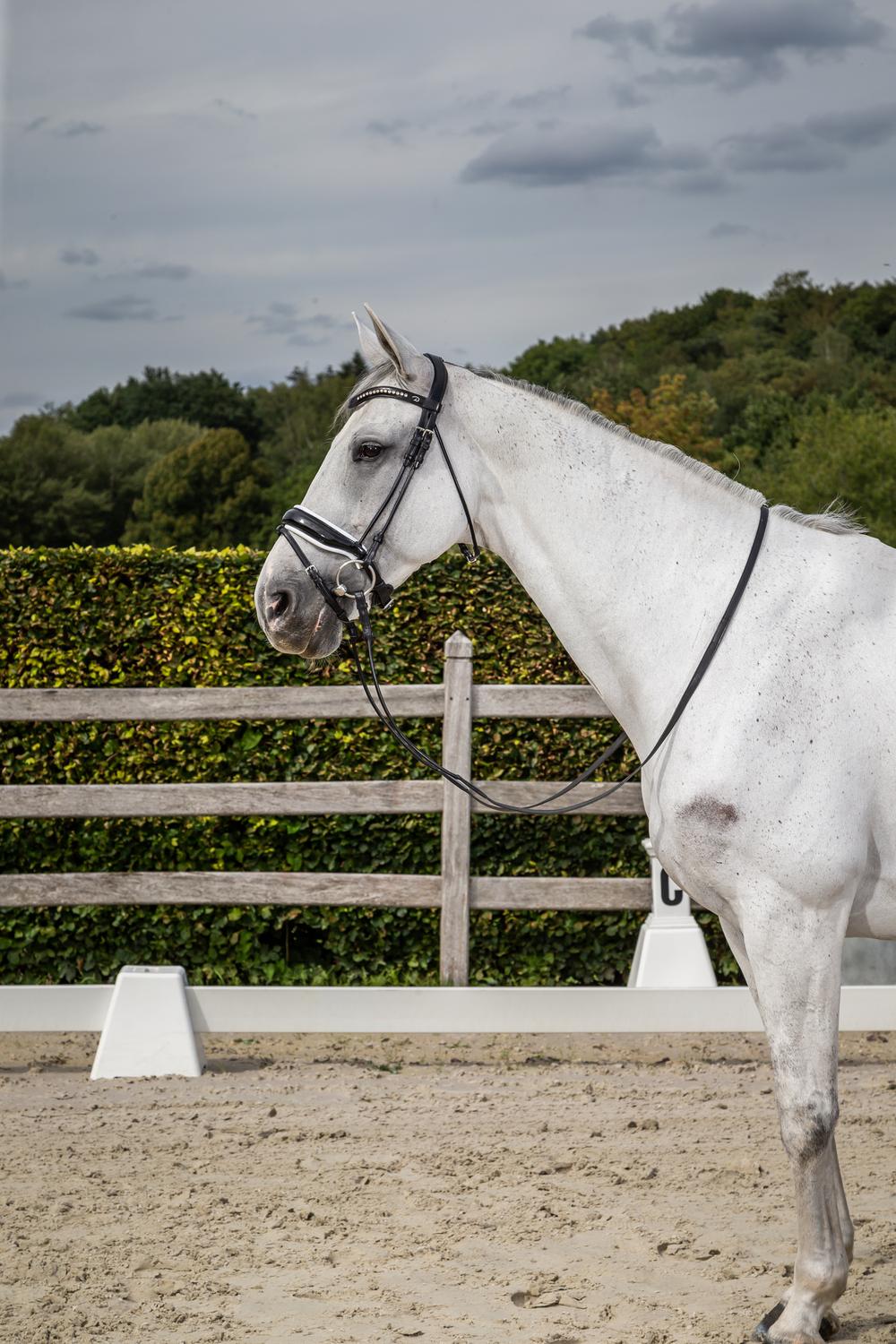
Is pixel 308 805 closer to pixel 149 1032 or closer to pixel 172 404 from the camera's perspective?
pixel 149 1032

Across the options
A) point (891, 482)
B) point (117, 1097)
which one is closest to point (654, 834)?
point (117, 1097)

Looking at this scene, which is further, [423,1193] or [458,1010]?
[458,1010]

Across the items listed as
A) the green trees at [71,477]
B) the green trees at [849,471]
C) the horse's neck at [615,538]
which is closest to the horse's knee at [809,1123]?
the horse's neck at [615,538]

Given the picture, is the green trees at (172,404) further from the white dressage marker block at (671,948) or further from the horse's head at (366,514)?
the horse's head at (366,514)

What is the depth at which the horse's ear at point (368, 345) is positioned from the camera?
2.73 m

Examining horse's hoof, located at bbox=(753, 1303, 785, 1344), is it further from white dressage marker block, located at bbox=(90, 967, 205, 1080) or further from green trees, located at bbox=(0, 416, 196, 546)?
green trees, located at bbox=(0, 416, 196, 546)

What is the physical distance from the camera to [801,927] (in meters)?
2.43

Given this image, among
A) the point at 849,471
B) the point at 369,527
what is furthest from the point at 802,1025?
the point at 849,471

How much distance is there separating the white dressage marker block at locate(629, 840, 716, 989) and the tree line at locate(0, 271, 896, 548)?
19.3 m

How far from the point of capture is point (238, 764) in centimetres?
575

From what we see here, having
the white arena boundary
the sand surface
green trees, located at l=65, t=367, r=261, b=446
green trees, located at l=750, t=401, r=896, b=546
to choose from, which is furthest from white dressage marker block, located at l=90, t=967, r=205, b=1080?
green trees, located at l=65, t=367, r=261, b=446

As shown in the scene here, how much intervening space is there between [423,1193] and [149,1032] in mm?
1651

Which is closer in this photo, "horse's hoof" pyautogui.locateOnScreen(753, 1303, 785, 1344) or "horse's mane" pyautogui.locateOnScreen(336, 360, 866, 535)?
"horse's hoof" pyautogui.locateOnScreen(753, 1303, 785, 1344)

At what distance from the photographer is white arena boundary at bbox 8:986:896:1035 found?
5.10 meters
